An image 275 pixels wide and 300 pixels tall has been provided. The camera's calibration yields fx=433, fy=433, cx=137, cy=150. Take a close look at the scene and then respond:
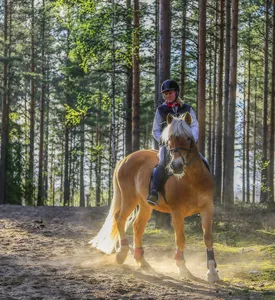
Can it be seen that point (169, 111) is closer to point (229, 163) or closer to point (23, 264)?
point (23, 264)

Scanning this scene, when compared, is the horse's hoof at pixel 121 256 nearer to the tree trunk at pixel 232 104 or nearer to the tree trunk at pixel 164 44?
the tree trunk at pixel 164 44

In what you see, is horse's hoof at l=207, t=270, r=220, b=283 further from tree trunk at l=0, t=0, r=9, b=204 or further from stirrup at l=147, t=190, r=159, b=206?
tree trunk at l=0, t=0, r=9, b=204

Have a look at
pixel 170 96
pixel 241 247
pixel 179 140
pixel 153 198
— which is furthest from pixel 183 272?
pixel 241 247

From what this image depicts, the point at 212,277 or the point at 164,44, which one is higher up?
the point at 164,44

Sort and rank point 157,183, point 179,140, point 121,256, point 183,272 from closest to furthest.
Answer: point 179,140, point 183,272, point 157,183, point 121,256

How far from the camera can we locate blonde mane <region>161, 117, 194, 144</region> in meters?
6.59

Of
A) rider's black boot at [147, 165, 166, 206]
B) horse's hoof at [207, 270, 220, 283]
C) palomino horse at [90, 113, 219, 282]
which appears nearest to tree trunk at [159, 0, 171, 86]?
palomino horse at [90, 113, 219, 282]

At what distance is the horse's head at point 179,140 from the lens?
21.2 ft

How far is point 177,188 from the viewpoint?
7062 mm

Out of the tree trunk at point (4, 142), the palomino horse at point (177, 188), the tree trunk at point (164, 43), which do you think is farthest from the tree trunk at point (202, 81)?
the tree trunk at point (4, 142)

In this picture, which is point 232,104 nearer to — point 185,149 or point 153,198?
point 153,198

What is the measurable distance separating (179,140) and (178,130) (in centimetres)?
15

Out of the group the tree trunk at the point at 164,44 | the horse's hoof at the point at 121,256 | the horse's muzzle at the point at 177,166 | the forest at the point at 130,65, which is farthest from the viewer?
the forest at the point at 130,65

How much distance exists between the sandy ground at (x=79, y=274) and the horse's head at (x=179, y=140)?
170 centimetres
